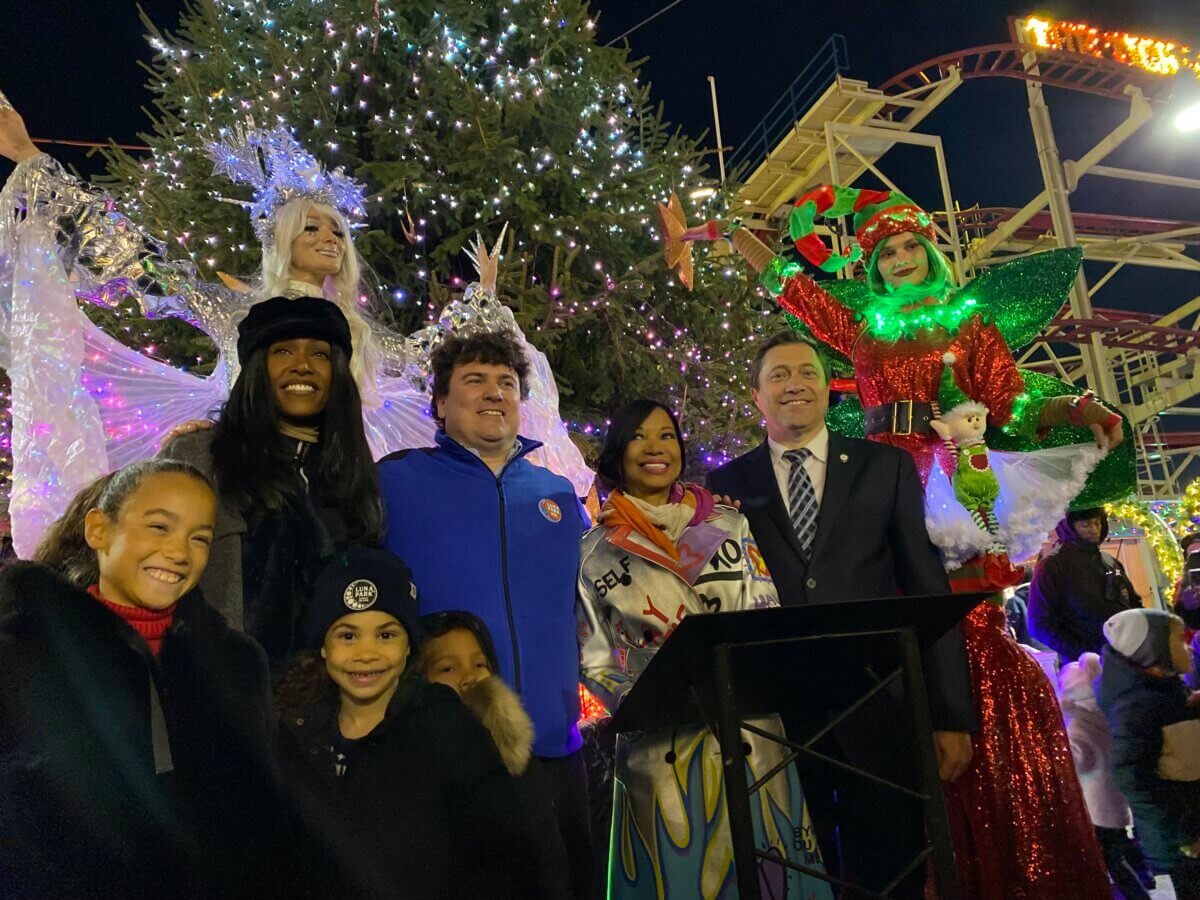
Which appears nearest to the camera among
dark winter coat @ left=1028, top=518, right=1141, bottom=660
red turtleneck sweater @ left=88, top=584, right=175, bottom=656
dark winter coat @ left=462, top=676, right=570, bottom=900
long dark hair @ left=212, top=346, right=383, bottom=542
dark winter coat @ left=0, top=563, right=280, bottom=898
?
dark winter coat @ left=0, top=563, right=280, bottom=898

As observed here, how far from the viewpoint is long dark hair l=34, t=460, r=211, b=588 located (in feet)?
6.09

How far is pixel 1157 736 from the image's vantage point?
3.97 m

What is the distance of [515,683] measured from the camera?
253 cm

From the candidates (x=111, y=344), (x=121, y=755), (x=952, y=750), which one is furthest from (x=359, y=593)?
(x=111, y=344)

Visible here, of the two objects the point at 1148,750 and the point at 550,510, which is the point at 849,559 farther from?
the point at 1148,750

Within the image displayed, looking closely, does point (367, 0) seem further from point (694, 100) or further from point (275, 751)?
point (694, 100)

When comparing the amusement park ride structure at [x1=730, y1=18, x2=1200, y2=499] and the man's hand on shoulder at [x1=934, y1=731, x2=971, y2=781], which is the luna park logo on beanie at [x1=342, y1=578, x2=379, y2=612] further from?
the amusement park ride structure at [x1=730, y1=18, x2=1200, y2=499]

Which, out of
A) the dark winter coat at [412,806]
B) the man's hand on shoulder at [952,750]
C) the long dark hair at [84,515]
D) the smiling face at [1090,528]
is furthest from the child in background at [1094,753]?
the long dark hair at [84,515]

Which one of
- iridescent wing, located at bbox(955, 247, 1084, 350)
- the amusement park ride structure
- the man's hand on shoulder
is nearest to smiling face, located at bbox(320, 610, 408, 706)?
the man's hand on shoulder

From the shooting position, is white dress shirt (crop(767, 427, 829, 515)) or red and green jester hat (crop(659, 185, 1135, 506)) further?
red and green jester hat (crop(659, 185, 1135, 506))

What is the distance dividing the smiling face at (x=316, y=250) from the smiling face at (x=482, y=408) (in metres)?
1.24

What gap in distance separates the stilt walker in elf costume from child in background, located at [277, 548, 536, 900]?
1.72 meters

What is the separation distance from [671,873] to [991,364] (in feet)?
7.72

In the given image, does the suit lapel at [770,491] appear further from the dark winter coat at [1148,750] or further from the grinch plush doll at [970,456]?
the dark winter coat at [1148,750]
